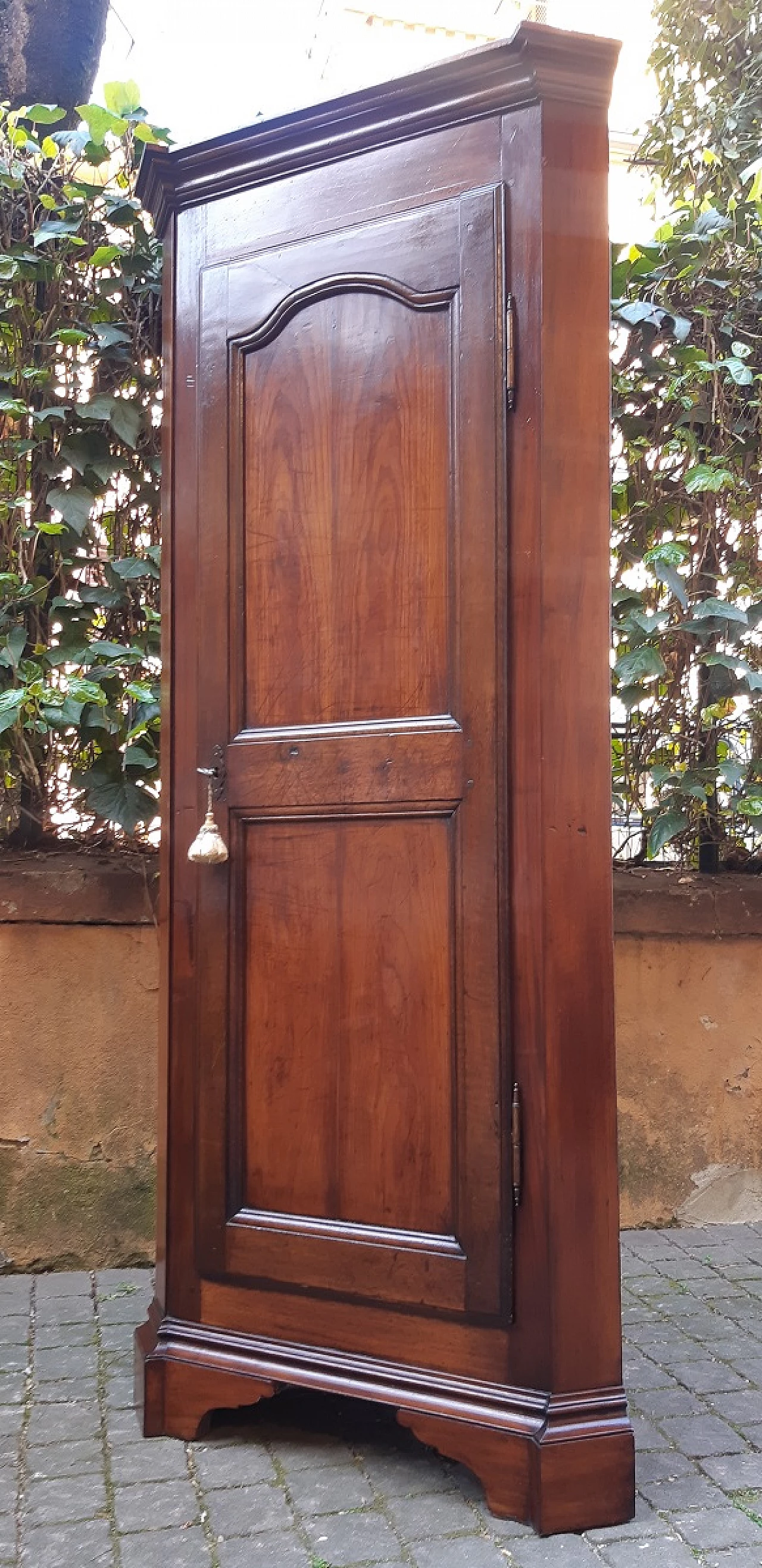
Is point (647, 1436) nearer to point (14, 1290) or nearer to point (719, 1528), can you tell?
point (719, 1528)

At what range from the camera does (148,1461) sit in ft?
7.22

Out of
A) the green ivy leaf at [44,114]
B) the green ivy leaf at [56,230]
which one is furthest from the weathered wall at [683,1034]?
the green ivy leaf at [44,114]

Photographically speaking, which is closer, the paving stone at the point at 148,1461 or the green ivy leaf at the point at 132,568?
the paving stone at the point at 148,1461

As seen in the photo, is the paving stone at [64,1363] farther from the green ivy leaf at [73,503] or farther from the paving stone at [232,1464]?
the green ivy leaf at [73,503]

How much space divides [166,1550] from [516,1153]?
2.78 ft

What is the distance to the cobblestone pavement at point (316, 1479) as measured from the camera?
1.89 metres

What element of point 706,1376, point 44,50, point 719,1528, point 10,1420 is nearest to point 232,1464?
point 10,1420

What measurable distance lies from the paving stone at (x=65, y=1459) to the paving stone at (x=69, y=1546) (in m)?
0.18

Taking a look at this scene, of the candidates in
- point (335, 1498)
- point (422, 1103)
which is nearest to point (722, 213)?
point (422, 1103)

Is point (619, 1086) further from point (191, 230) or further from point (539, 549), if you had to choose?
point (191, 230)

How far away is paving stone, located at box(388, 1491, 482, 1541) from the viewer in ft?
6.44

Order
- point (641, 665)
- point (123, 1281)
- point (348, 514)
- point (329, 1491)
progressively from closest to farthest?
point (329, 1491) → point (348, 514) → point (123, 1281) → point (641, 665)

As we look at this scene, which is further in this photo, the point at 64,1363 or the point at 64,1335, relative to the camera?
the point at 64,1335

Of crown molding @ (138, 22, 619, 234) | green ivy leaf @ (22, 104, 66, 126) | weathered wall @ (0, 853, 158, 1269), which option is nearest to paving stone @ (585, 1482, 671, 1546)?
weathered wall @ (0, 853, 158, 1269)
